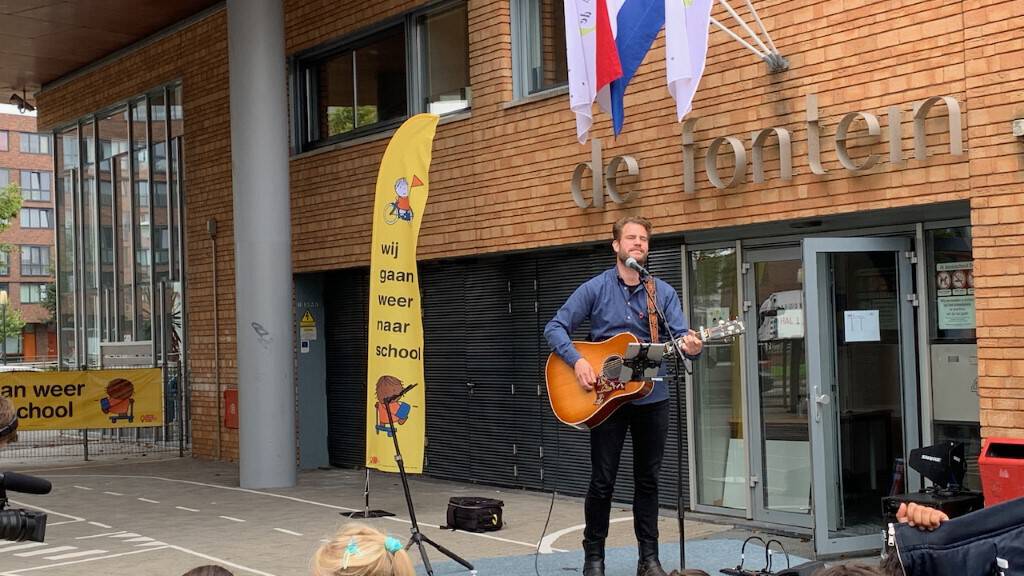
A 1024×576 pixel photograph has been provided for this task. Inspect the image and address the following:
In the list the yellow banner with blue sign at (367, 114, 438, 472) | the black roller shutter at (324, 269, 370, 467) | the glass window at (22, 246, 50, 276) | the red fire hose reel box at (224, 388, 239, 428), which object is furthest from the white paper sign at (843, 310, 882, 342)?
the glass window at (22, 246, 50, 276)

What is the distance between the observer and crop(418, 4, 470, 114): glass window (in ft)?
39.8

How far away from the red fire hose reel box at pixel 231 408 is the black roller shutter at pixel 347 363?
117 cm

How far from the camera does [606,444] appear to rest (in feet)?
22.1

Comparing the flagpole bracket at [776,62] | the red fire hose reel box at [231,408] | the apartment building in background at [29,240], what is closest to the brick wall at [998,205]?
the flagpole bracket at [776,62]

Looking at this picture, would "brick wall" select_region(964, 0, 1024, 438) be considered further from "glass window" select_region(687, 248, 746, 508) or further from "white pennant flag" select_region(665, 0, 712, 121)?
"glass window" select_region(687, 248, 746, 508)

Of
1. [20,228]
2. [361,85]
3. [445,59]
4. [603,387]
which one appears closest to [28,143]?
[20,228]

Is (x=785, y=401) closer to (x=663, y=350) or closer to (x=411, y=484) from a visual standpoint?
(x=663, y=350)

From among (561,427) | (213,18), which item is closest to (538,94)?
(561,427)

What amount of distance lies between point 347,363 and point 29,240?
61.5m

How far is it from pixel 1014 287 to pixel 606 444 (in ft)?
8.34

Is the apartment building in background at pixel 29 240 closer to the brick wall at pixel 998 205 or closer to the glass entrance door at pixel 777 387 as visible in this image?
the glass entrance door at pixel 777 387

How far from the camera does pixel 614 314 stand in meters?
Answer: 6.82

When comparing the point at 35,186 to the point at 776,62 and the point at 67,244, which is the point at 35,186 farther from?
the point at 776,62

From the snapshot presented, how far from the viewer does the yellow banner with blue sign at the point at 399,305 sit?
1002 centimetres
